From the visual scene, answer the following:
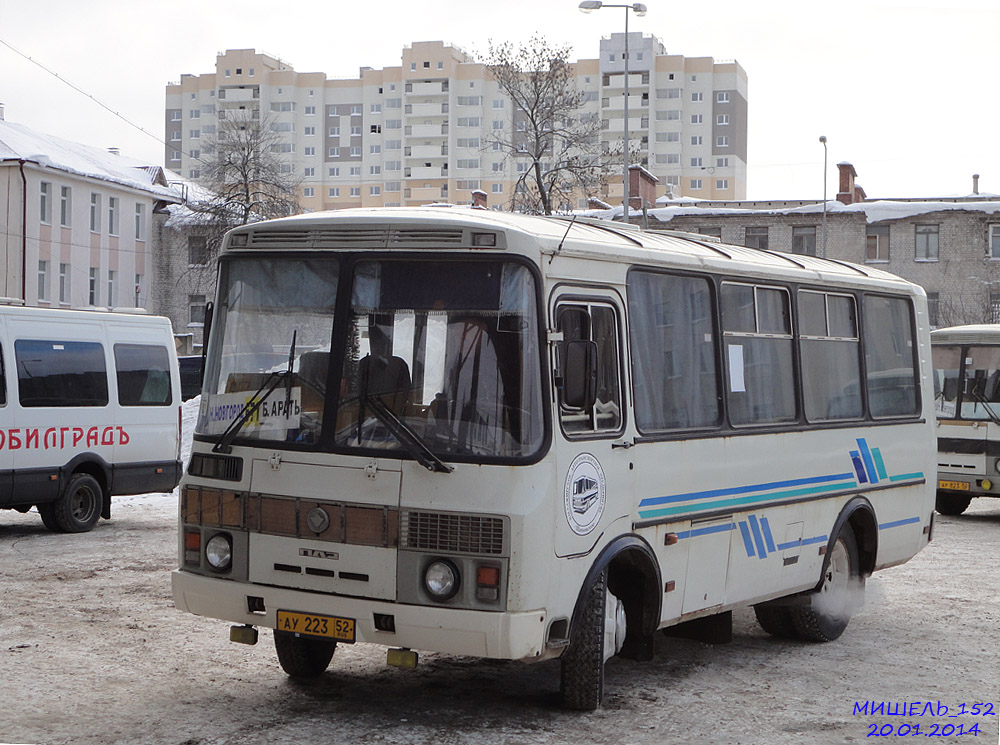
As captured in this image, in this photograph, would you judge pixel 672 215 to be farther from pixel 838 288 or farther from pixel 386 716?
pixel 386 716

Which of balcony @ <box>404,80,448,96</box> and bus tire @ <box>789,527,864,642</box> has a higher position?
balcony @ <box>404,80,448,96</box>

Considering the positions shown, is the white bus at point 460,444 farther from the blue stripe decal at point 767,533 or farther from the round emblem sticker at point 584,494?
the blue stripe decal at point 767,533

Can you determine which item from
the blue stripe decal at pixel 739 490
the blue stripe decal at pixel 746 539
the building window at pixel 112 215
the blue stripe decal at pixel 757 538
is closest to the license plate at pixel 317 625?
the blue stripe decal at pixel 739 490

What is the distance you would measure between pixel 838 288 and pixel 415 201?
383ft

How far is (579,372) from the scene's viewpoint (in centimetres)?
679

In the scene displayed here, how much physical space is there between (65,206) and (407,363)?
57530 millimetres

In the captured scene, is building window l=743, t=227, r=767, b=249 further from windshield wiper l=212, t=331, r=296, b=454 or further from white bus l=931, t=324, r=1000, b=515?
windshield wiper l=212, t=331, r=296, b=454

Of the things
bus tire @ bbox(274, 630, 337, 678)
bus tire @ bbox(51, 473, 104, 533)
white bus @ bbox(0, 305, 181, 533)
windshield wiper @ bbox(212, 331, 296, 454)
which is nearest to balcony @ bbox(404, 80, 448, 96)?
white bus @ bbox(0, 305, 181, 533)

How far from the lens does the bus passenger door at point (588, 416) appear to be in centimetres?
680

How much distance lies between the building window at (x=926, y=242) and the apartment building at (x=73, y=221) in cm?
3620

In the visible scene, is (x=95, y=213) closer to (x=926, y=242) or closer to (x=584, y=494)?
(x=926, y=242)

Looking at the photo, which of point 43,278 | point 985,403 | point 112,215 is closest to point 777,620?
point 985,403

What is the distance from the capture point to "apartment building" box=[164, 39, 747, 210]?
122 meters

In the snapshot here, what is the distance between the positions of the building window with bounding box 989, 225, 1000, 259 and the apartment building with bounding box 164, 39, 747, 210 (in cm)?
6222
